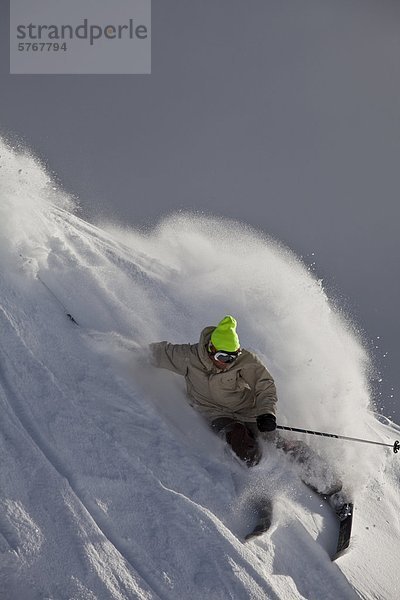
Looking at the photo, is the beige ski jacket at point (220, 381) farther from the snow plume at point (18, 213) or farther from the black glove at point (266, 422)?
the snow plume at point (18, 213)

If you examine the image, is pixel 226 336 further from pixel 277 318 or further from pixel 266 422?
pixel 277 318

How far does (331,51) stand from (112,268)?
853 inches

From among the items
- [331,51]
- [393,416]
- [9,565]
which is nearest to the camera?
[9,565]

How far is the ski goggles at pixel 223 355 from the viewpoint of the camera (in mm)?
5273

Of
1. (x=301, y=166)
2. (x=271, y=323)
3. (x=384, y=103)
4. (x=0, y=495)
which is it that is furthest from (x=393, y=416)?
(x=384, y=103)

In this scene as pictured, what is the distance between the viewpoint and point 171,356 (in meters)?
5.68

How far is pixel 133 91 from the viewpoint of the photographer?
2111 centimetres

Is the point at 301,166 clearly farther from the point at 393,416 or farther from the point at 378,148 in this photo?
the point at 393,416

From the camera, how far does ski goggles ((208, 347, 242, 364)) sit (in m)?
5.27

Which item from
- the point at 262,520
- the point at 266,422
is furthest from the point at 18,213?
the point at 262,520

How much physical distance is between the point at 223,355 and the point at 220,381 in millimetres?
328

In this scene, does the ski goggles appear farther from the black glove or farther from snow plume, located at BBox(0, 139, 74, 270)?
snow plume, located at BBox(0, 139, 74, 270)

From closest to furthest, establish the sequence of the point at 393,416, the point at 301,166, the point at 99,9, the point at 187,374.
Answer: the point at 187,374 → the point at 393,416 → the point at 301,166 → the point at 99,9

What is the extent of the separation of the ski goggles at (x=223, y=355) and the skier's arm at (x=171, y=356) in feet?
1.17
